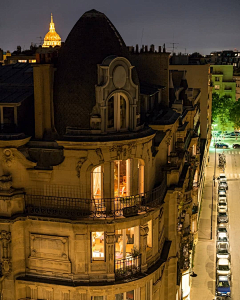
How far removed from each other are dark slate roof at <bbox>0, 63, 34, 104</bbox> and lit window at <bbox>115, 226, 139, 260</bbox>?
1099 centimetres

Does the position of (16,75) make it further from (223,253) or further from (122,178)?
(223,253)

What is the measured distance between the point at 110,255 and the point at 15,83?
44.9 feet

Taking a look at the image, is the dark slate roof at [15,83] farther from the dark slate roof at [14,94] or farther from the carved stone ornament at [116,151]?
the carved stone ornament at [116,151]

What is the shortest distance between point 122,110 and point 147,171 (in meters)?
4.64

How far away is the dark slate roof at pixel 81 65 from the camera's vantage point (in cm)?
3325

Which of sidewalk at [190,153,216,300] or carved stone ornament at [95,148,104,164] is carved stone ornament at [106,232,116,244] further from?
sidewalk at [190,153,216,300]

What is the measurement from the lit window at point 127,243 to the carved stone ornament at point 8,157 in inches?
325

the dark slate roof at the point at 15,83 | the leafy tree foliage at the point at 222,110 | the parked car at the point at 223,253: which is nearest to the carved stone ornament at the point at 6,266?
the dark slate roof at the point at 15,83

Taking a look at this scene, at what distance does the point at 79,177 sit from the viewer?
110 feet

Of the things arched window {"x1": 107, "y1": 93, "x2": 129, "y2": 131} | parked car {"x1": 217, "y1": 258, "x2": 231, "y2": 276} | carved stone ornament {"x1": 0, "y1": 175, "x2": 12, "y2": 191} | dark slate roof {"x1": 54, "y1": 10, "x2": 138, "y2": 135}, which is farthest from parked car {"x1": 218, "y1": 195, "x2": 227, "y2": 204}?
carved stone ornament {"x1": 0, "y1": 175, "x2": 12, "y2": 191}

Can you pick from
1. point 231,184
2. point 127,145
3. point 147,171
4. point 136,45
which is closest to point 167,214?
point 147,171

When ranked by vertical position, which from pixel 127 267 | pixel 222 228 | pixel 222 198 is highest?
pixel 127 267

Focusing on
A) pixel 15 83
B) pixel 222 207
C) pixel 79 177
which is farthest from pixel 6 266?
pixel 222 207

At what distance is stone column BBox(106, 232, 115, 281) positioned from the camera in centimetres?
3359
